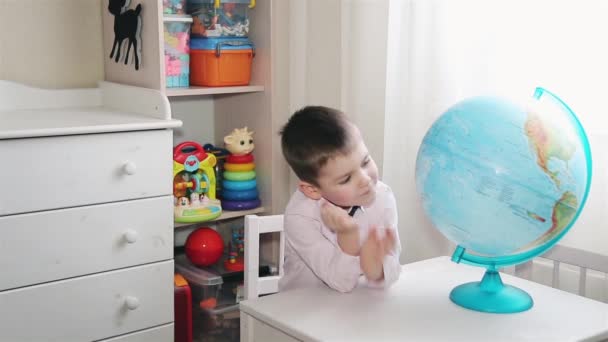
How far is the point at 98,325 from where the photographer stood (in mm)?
2178

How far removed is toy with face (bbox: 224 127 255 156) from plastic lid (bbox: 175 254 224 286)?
420 millimetres

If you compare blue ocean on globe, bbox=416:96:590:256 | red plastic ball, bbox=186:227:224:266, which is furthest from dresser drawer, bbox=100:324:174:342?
blue ocean on globe, bbox=416:96:590:256

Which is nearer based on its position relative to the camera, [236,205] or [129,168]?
[129,168]

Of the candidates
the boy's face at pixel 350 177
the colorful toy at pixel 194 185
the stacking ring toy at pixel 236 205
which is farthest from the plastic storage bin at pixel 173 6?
the boy's face at pixel 350 177

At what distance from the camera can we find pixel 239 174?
8.68ft

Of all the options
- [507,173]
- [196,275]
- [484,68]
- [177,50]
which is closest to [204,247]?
[196,275]

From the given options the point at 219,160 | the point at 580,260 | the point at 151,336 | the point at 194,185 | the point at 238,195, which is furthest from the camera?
the point at 219,160

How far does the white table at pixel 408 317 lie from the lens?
1.27 meters

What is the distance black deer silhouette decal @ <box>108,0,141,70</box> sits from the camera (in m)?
2.38

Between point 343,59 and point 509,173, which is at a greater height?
point 343,59

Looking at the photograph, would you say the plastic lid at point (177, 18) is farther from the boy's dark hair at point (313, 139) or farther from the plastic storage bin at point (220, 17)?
the boy's dark hair at point (313, 139)

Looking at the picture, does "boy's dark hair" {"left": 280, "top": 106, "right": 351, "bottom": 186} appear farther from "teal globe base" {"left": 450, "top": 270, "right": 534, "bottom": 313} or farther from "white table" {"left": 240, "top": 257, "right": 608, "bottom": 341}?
"teal globe base" {"left": 450, "top": 270, "right": 534, "bottom": 313}

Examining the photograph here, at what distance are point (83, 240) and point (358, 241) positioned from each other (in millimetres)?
970

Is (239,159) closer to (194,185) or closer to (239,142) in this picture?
(239,142)
